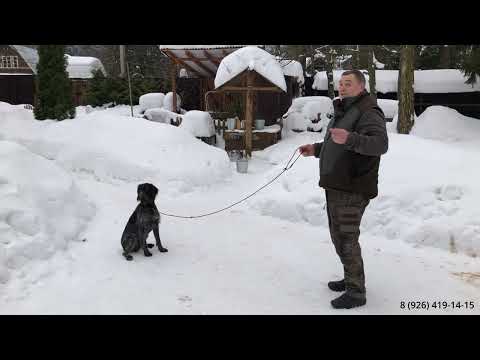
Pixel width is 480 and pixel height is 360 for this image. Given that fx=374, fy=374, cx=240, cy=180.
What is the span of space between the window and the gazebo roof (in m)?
18.1

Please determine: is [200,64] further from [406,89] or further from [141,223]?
[141,223]

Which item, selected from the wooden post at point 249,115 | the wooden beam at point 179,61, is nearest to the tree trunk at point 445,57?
the wooden beam at point 179,61

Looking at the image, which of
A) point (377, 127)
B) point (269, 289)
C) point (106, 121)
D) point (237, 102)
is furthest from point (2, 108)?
point (377, 127)

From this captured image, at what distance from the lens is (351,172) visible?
3279 mm

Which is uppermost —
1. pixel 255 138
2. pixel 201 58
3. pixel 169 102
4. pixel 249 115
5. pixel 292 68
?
pixel 201 58

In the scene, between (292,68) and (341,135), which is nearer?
(341,135)

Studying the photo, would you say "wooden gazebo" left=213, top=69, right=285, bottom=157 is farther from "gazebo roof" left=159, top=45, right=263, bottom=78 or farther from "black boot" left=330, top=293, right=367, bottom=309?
"black boot" left=330, top=293, right=367, bottom=309

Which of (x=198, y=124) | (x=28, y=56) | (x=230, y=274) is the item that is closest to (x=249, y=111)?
(x=198, y=124)

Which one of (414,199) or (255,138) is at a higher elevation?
(255,138)

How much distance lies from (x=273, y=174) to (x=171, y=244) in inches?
143

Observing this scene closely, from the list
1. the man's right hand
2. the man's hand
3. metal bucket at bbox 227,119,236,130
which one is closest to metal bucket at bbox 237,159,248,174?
metal bucket at bbox 227,119,236,130

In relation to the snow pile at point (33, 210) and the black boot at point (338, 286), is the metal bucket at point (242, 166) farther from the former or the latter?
the black boot at point (338, 286)

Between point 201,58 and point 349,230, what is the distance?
50.0ft
